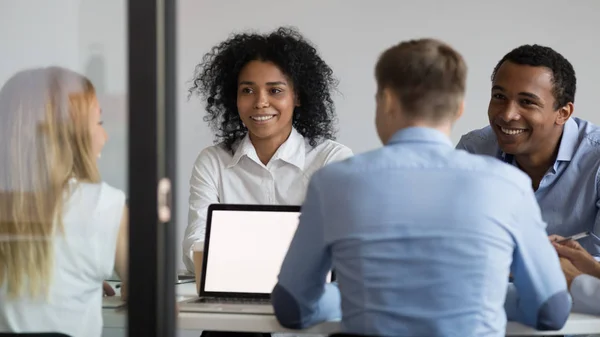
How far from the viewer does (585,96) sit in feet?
16.8

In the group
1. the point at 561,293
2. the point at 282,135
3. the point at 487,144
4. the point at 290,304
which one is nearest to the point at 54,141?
the point at 290,304

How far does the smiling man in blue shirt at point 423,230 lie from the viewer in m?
1.89

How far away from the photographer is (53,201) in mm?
2076

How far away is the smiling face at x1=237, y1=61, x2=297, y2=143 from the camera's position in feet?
11.4

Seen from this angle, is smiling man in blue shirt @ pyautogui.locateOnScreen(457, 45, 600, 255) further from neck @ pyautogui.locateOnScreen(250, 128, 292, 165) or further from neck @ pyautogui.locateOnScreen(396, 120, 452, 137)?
neck @ pyautogui.locateOnScreen(396, 120, 452, 137)

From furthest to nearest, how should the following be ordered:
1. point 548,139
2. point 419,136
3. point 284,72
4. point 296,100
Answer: point 296,100, point 284,72, point 548,139, point 419,136

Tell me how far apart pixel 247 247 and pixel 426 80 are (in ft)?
2.72

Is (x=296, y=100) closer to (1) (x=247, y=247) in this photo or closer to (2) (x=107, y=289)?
(1) (x=247, y=247)

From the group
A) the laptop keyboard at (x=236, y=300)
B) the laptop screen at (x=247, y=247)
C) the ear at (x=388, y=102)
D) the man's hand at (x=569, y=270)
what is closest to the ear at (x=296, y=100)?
the laptop screen at (x=247, y=247)

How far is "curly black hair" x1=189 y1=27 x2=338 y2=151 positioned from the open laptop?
1011 millimetres

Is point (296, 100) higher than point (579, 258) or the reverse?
higher

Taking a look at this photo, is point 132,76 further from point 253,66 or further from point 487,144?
point 487,144

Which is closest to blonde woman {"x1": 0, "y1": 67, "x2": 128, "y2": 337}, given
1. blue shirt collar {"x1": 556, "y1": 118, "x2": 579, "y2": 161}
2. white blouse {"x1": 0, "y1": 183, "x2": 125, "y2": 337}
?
white blouse {"x1": 0, "y1": 183, "x2": 125, "y2": 337}

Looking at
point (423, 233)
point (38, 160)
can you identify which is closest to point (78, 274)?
point (38, 160)
